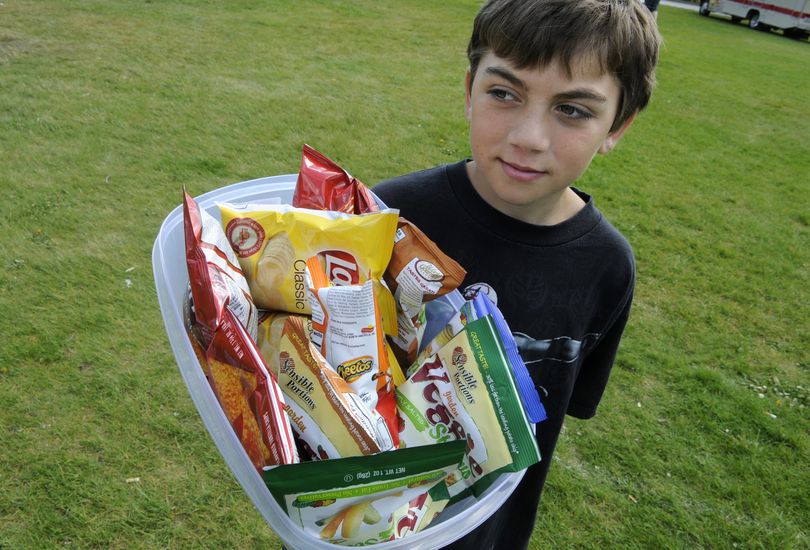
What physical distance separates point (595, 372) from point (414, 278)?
2.79 feet

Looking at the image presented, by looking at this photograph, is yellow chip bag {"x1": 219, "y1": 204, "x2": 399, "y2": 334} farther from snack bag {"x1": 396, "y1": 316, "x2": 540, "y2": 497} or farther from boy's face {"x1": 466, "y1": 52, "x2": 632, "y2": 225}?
boy's face {"x1": 466, "y1": 52, "x2": 632, "y2": 225}

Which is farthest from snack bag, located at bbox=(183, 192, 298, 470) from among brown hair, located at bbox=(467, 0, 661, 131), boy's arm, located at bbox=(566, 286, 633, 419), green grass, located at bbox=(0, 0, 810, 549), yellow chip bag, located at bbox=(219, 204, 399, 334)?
green grass, located at bbox=(0, 0, 810, 549)

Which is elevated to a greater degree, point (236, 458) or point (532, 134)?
point (532, 134)

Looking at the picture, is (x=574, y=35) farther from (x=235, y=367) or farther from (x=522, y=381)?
(x=235, y=367)

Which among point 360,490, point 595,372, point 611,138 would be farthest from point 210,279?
point 595,372

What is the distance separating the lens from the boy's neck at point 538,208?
1331 millimetres

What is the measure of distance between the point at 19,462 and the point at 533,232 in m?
2.19

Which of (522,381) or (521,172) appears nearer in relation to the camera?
(522,381)

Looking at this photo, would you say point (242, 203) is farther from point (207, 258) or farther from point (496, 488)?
point (496, 488)

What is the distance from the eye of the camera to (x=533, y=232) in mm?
1314

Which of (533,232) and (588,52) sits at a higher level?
(588,52)

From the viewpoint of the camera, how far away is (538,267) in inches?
52.1

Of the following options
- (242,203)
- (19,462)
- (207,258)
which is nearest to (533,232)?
(242,203)

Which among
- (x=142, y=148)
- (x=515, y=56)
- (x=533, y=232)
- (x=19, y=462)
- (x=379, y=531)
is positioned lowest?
(x=19, y=462)
